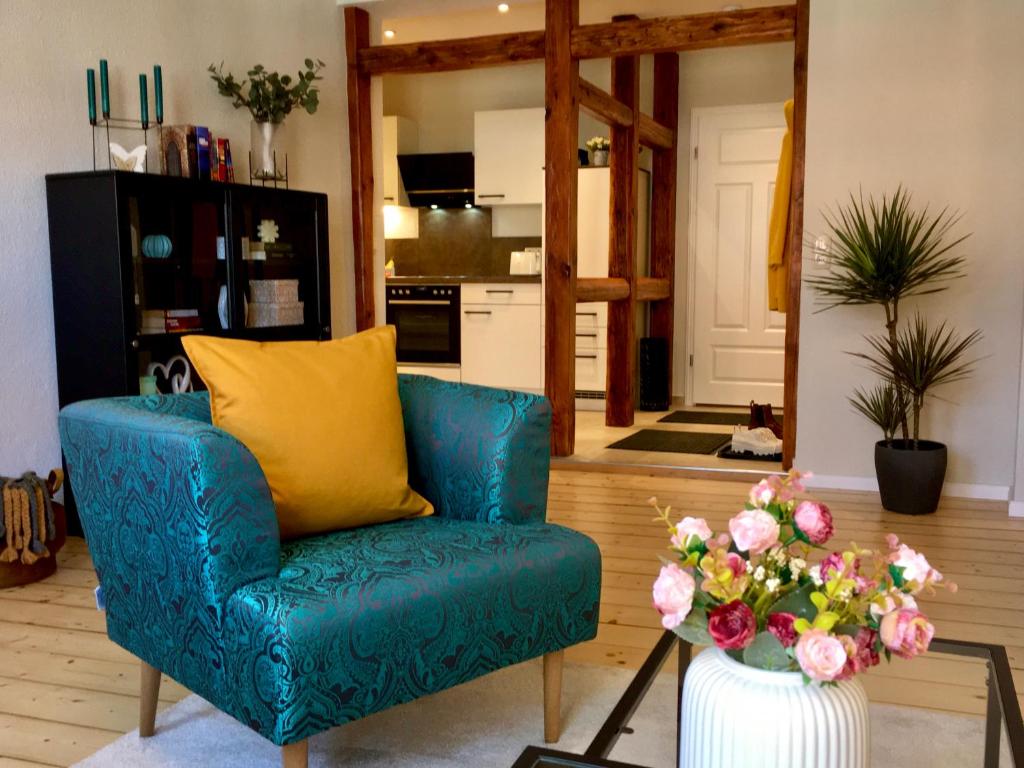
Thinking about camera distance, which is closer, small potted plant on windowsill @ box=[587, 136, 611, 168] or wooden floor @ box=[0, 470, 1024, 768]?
wooden floor @ box=[0, 470, 1024, 768]

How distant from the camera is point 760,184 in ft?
22.4

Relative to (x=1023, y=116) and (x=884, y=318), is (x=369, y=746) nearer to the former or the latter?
(x=884, y=318)

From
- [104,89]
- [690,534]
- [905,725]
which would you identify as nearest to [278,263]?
[104,89]

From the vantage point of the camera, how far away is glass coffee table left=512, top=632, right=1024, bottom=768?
1.32m

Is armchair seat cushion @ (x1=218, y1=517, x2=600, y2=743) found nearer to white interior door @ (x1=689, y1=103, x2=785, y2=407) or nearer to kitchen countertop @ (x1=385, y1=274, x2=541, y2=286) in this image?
kitchen countertop @ (x1=385, y1=274, x2=541, y2=286)

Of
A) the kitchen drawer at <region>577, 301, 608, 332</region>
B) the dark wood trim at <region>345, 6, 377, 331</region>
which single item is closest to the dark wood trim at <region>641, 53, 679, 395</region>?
the kitchen drawer at <region>577, 301, 608, 332</region>

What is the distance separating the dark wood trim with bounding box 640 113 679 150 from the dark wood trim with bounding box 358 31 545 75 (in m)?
1.45

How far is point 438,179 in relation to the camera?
7.52 metres

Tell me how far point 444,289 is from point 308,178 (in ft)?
7.00

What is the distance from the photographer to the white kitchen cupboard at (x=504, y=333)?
22.7ft

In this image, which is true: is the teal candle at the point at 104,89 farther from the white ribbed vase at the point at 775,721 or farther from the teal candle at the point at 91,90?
the white ribbed vase at the point at 775,721

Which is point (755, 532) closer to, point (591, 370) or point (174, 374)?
point (174, 374)

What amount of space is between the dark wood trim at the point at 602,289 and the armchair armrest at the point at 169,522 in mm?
3513

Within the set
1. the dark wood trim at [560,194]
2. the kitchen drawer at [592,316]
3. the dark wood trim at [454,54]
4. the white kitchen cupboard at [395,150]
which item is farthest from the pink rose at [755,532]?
the white kitchen cupboard at [395,150]
